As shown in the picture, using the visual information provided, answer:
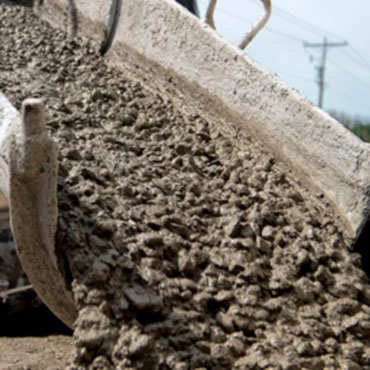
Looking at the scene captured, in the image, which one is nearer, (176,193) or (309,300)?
(309,300)

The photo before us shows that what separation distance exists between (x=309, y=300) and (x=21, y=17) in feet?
9.25

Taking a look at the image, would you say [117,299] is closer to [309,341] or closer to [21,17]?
[309,341]

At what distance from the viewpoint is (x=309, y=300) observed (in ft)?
5.99

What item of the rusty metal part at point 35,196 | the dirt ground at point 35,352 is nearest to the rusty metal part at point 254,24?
the rusty metal part at point 35,196

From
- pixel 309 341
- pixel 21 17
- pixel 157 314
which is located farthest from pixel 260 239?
pixel 21 17

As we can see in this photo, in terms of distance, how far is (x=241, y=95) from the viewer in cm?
253

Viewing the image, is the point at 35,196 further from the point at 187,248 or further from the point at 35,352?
the point at 35,352

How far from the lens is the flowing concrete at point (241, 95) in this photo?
222 centimetres

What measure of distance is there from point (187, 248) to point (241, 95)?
1.01 metres

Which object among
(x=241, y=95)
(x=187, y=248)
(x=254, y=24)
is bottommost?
(x=187, y=248)

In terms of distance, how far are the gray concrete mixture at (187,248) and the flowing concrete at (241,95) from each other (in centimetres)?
9

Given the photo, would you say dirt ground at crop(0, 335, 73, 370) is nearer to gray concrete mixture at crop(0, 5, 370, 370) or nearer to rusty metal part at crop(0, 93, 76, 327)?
rusty metal part at crop(0, 93, 76, 327)

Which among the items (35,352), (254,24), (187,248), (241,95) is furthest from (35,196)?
(254,24)

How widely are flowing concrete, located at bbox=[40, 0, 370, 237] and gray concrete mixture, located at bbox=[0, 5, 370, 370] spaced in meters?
0.09
